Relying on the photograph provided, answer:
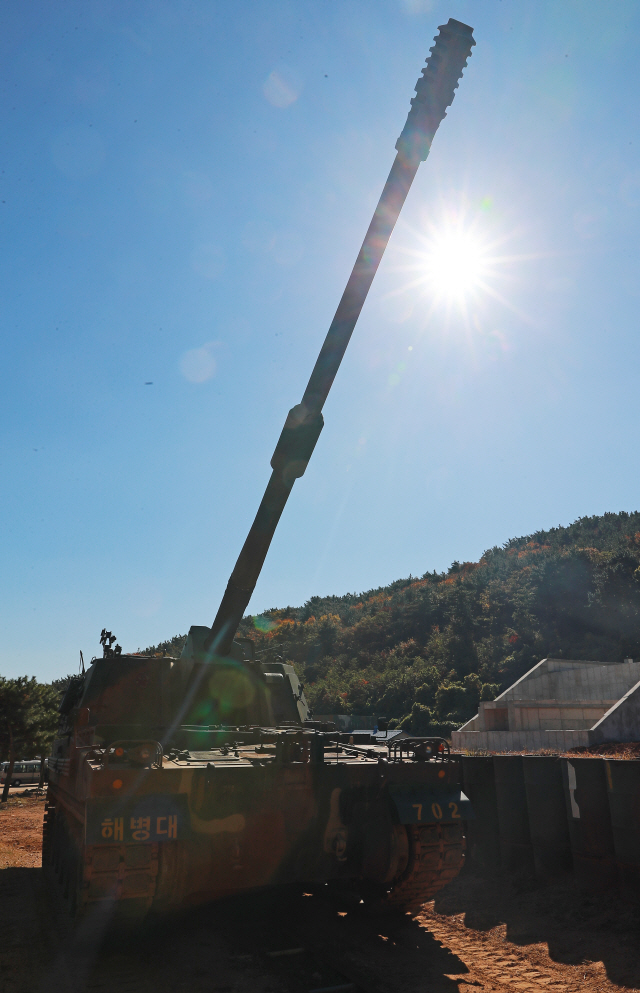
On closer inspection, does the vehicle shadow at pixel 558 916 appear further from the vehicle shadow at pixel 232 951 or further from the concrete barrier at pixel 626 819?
the vehicle shadow at pixel 232 951

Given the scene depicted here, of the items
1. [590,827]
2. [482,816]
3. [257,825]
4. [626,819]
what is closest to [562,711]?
[482,816]

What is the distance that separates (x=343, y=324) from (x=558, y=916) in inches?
245

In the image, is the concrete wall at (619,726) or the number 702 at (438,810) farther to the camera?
the concrete wall at (619,726)

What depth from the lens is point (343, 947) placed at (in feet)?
19.3

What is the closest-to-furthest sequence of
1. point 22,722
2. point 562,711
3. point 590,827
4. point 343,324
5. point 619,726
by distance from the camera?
point 590,827, point 343,324, point 619,726, point 562,711, point 22,722

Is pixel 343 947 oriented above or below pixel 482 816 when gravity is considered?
below

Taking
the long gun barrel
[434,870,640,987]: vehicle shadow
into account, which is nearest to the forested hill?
[434,870,640,987]: vehicle shadow

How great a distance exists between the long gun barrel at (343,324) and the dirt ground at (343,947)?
286 cm

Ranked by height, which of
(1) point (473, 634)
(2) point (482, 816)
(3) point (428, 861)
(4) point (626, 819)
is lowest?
(2) point (482, 816)

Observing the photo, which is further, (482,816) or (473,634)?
(473,634)

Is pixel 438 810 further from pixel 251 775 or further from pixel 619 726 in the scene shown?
pixel 619 726

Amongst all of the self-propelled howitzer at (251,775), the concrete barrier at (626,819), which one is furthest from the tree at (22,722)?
the concrete barrier at (626,819)

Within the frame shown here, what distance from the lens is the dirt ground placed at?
16.7ft

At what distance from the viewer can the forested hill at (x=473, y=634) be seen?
39.2 m
